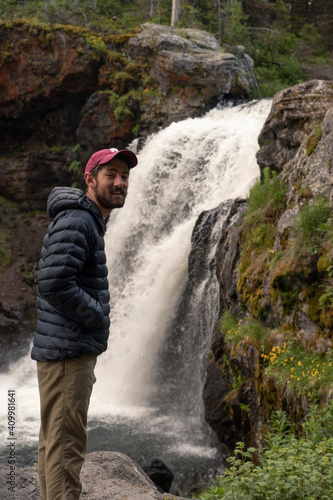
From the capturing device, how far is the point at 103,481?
4.09 meters

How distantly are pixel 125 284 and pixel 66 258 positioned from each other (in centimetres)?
891

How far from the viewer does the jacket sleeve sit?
2662 millimetres

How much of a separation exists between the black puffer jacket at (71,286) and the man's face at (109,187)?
13 centimetres

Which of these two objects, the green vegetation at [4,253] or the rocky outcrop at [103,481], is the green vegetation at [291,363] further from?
the green vegetation at [4,253]

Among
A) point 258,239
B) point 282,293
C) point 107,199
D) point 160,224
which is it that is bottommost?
point 160,224

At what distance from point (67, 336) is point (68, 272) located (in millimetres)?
354

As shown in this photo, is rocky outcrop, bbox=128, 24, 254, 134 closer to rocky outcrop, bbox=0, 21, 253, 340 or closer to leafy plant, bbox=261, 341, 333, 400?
rocky outcrop, bbox=0, 21, 253, 340

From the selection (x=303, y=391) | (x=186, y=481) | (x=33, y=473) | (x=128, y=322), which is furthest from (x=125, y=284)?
(x=33, y=473)

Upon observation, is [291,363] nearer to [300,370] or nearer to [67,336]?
[300,370]

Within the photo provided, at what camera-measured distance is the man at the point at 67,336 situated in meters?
2.69

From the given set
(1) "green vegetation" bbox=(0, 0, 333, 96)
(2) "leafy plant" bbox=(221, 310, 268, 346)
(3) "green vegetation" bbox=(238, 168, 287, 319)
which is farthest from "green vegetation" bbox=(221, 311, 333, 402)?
(1) "green vegetation" bbox=(0, 0, 333, 96)

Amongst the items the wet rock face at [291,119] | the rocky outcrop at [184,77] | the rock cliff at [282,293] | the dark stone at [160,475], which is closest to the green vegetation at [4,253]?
the rocky outcrop at [184,77]

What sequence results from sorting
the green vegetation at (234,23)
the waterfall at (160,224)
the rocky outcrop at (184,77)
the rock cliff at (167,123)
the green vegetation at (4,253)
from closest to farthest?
the rock cliff at (167,123)
the waterfall at (160,224)
the rocky outcrop at (184,77)
the green vegetation at (4,253)
the green vegetation at (234,23)

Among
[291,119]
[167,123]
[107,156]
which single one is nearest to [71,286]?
[107,156]
